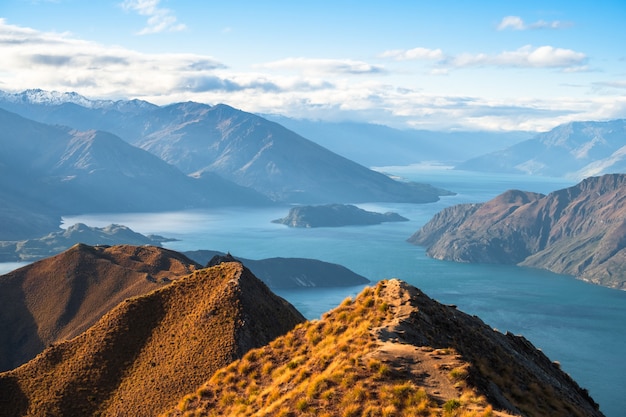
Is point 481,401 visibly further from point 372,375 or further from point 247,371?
point 247,371

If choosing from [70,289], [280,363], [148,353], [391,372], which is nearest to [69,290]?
[70,289]

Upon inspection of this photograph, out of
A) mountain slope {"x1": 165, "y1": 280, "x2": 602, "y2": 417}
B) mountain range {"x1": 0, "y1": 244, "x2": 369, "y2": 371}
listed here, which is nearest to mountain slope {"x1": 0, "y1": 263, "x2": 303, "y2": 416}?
mountain slope {"x1": 165, "y1": 280, "x2": 602, "y2": 417}

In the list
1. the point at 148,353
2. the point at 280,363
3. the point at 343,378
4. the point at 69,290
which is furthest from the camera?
the point at 69,290

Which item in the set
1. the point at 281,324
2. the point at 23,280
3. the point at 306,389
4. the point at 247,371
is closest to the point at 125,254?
the point at 23,280

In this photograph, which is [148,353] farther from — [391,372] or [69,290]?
[69,290]

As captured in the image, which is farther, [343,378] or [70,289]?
[70,289]

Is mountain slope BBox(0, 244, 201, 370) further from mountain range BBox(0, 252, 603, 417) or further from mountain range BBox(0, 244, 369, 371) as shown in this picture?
mountain range BBox(0, 252, 603, 417)

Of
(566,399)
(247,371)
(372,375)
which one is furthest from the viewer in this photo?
(247,371)
